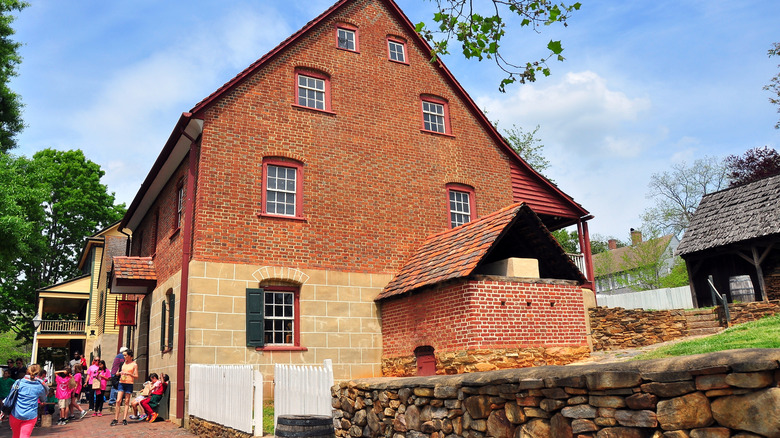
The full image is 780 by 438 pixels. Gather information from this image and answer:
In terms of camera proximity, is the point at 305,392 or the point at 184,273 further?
the point at 184,273

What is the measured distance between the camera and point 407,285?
45.6 feet

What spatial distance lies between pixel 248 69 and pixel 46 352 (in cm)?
4227

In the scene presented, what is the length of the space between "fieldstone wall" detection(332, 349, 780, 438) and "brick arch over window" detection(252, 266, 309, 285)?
758cm

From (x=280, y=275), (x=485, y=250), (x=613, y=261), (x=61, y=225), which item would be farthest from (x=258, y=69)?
(x=613, y=261)

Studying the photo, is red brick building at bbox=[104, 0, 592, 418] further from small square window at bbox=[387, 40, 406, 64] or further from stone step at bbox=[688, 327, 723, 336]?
stone step at bbox=[688, 327, 723, 336]

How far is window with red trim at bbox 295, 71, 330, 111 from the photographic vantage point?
1573cm

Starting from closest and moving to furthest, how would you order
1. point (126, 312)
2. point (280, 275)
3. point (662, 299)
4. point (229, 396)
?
point (229, 396), point (280, 275), point (126, 312), point (662, 299)

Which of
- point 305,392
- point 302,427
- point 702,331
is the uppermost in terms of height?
point 702,331

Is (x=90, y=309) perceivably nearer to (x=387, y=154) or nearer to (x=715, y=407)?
(x=387, y=154)

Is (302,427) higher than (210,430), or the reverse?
(302,427)

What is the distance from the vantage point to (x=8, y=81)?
22422 mm

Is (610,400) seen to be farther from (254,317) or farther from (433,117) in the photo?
(433,117)

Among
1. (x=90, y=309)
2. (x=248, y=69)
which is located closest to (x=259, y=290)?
(x=248, y=69)

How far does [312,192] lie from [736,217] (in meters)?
16.7
